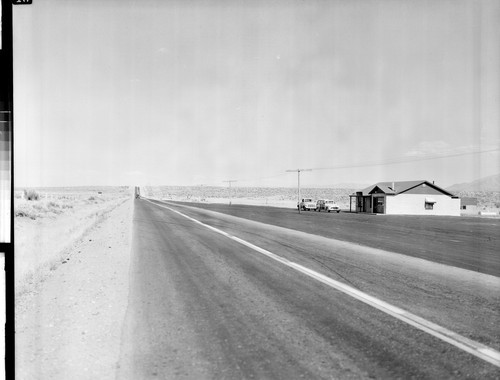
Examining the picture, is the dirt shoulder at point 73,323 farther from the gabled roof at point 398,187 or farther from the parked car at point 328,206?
the gabled roof at point 398,187

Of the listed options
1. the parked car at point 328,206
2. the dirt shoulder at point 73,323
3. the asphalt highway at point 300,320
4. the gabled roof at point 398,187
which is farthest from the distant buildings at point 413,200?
the dirt shoulder at point 73,323

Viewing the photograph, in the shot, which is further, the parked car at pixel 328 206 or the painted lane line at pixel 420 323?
the parked car at pixel 328 206

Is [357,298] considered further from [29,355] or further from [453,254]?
[453,254]

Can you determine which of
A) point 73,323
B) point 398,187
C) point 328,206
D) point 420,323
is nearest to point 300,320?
point 420,323

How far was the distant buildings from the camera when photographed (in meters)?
48.9

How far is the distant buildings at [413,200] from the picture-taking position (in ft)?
161

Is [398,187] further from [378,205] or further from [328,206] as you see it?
[328,206]

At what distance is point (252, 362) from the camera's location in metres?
3.88

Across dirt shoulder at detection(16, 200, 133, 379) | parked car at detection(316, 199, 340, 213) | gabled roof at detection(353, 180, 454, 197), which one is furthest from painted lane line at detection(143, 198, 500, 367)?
gabled roof at detection(353, 180, 454, 197)

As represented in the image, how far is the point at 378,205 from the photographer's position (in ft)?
166

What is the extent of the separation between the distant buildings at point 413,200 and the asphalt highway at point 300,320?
135 feet

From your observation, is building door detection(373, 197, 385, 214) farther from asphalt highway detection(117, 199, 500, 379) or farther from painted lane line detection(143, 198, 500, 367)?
painted lane line detection(143, 198, 500, 367)

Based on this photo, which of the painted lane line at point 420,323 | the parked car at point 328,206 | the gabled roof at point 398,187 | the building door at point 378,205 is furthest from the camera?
the building door at point 378,205

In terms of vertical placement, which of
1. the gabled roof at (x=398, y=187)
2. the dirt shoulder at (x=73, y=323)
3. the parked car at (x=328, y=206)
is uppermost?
the gabled roof at (x=398, y=187)
